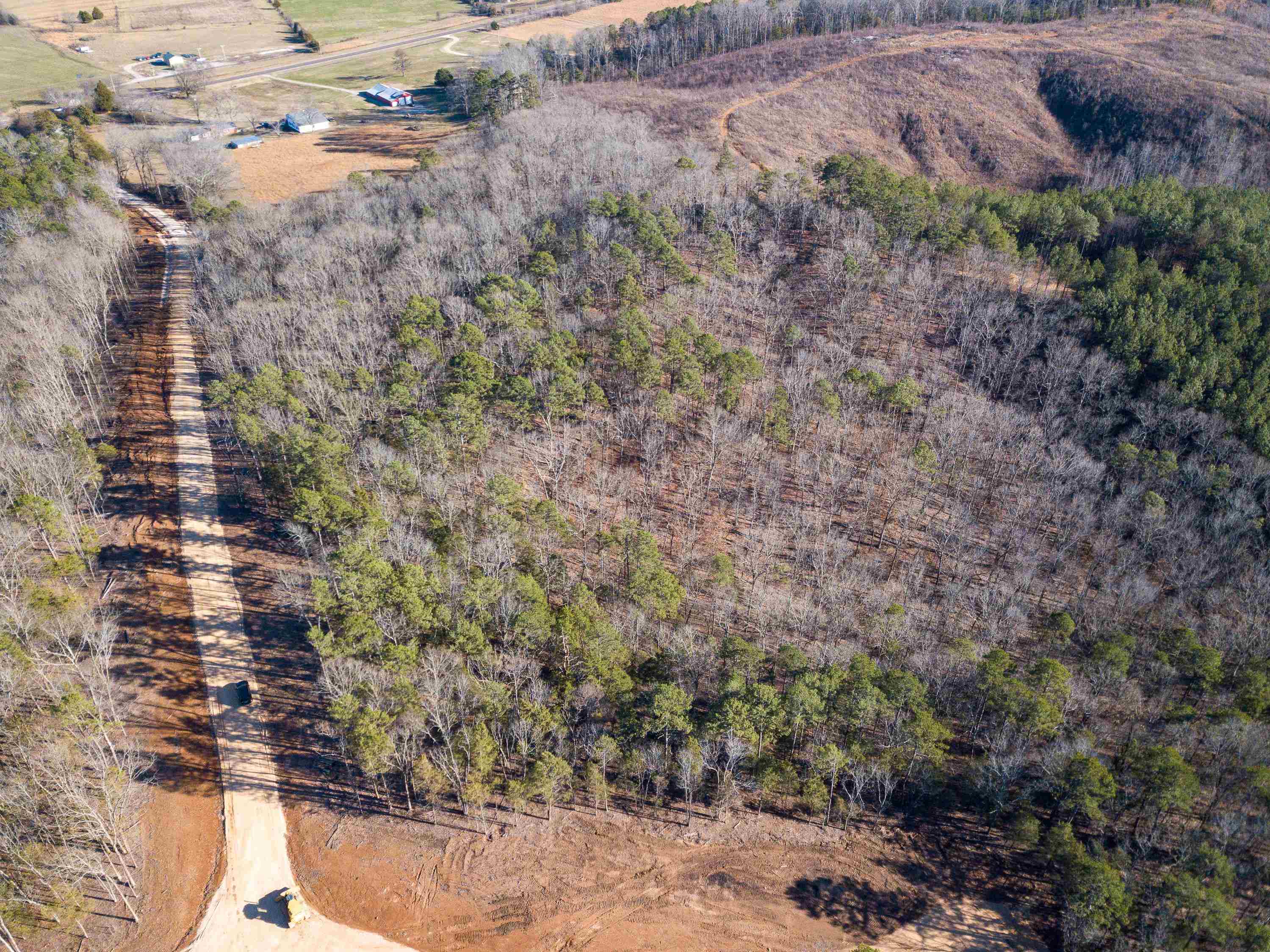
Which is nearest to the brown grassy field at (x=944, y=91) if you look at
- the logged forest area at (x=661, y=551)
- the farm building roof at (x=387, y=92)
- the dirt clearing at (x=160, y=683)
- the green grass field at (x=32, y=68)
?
the logged forest area at (x=661, y=551)

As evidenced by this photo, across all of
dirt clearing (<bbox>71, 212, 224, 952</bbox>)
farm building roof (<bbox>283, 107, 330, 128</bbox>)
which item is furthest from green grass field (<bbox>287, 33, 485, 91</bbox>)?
dirt clearing (<bbox>71, 212, 224, 952</bbox>)

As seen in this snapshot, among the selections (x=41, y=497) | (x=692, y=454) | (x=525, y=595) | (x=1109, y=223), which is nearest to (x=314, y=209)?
(x=41, y=497)

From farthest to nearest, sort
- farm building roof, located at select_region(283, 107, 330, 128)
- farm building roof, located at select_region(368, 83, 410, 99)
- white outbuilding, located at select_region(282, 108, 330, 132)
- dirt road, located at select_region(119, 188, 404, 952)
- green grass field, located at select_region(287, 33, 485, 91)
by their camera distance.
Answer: green grass field, located at select_region(287, 33, 485, 91), farm building roof, located at select_region(368, 83, 410, 99), farm building roof, located at select_region(283, 107, 330, 128), white outbuilding, located at select_region(282, 108, 330, 132), dirt road, located at select_region(119, 188, 404, 952)

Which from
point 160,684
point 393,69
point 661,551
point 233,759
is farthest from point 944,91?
point 233,759

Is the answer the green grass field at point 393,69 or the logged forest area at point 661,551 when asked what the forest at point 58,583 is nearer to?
the logged forest area at point 661,551

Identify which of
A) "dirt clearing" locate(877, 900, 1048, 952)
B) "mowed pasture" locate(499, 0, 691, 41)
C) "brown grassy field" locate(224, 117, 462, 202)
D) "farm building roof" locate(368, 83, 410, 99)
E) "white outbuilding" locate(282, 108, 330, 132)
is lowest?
"dirt clearing" locate(877, 900, 1048, 952)

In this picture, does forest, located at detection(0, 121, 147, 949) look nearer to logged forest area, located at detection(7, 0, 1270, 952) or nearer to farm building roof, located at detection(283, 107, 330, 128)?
logged forest area, located at detection(7, 0, 1270, 952)

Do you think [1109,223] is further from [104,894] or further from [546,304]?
[104,894]
